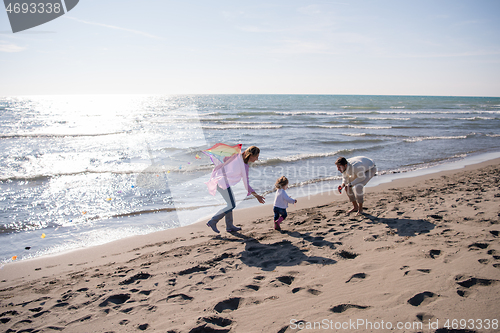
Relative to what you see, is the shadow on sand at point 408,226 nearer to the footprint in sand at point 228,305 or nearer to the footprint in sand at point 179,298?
the footprint in sand at point 228,305

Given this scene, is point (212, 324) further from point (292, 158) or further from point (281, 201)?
point (292, 158)

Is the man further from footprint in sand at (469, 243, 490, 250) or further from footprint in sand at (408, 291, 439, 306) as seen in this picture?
footprint in sand at (408, 291, 439, 306)

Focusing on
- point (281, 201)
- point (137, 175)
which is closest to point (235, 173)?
point (281, 201)

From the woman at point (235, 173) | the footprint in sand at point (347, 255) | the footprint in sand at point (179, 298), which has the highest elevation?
the woman at point (235, 173)


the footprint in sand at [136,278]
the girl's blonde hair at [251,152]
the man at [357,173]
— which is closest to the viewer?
the footprint in sand at [136,278]

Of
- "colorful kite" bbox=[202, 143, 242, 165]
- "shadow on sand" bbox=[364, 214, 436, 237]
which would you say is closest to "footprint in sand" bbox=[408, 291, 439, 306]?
"shadow on sand" bbox=[364, 214, 436, 237]

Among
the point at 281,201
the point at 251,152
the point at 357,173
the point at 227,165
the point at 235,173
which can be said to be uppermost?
the point at 251,152

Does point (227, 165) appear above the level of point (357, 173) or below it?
above

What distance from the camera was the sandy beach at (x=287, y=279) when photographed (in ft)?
8.50

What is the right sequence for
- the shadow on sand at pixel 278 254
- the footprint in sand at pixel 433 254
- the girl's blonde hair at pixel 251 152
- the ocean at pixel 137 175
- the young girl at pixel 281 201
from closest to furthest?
1. the footprint in sand at pixel 433 254
2. the shadow on sand at pixel 278 254
3. the girl's blonde hair at pixel 251 152
4. the young girl at pixel 281 201
5. the ocean at pixel 137 175

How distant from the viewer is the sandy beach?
259cm

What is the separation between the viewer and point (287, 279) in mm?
3410

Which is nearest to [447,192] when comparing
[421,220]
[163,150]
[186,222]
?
[421,220]

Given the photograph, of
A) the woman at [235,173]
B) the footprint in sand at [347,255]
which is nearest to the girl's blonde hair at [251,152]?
the woman at [235,173]
